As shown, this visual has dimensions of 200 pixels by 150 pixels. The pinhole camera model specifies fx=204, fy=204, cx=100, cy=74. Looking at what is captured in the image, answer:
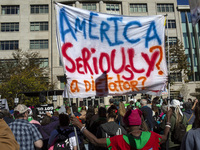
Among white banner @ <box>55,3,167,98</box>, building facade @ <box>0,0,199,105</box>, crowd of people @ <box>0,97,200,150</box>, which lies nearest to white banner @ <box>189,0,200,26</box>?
white banner @ <box>55,3,167,98</box>

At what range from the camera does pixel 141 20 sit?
Answer: 4.57 m

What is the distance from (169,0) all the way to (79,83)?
134 feet

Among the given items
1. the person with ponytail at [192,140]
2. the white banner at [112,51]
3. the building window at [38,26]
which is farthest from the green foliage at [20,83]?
the person with ponytail at [192,140]

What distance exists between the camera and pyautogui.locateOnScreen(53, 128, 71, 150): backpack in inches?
158

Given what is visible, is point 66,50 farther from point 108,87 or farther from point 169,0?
point 169,0

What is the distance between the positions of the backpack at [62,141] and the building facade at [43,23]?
31.4 m

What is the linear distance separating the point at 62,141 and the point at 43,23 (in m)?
36.1

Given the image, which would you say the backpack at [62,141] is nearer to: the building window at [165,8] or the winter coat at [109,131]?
the winter coat at [109,131]

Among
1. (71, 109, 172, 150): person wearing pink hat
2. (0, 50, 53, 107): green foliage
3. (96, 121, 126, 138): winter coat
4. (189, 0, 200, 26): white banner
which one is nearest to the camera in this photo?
(71, 109, 172, 150): person wearing pink hat

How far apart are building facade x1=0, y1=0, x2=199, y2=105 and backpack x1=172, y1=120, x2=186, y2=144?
30.9 meters

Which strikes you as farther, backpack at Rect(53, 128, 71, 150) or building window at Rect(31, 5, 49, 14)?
building window at Rect(31, 5, 49, 14)

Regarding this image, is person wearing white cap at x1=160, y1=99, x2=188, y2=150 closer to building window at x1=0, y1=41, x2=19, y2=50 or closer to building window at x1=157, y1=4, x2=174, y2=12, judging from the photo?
building window at x1=0, y1=41, x2=19, y2=50

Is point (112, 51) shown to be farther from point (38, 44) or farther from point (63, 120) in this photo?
point (38, 44)

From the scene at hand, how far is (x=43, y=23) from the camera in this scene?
122ft
